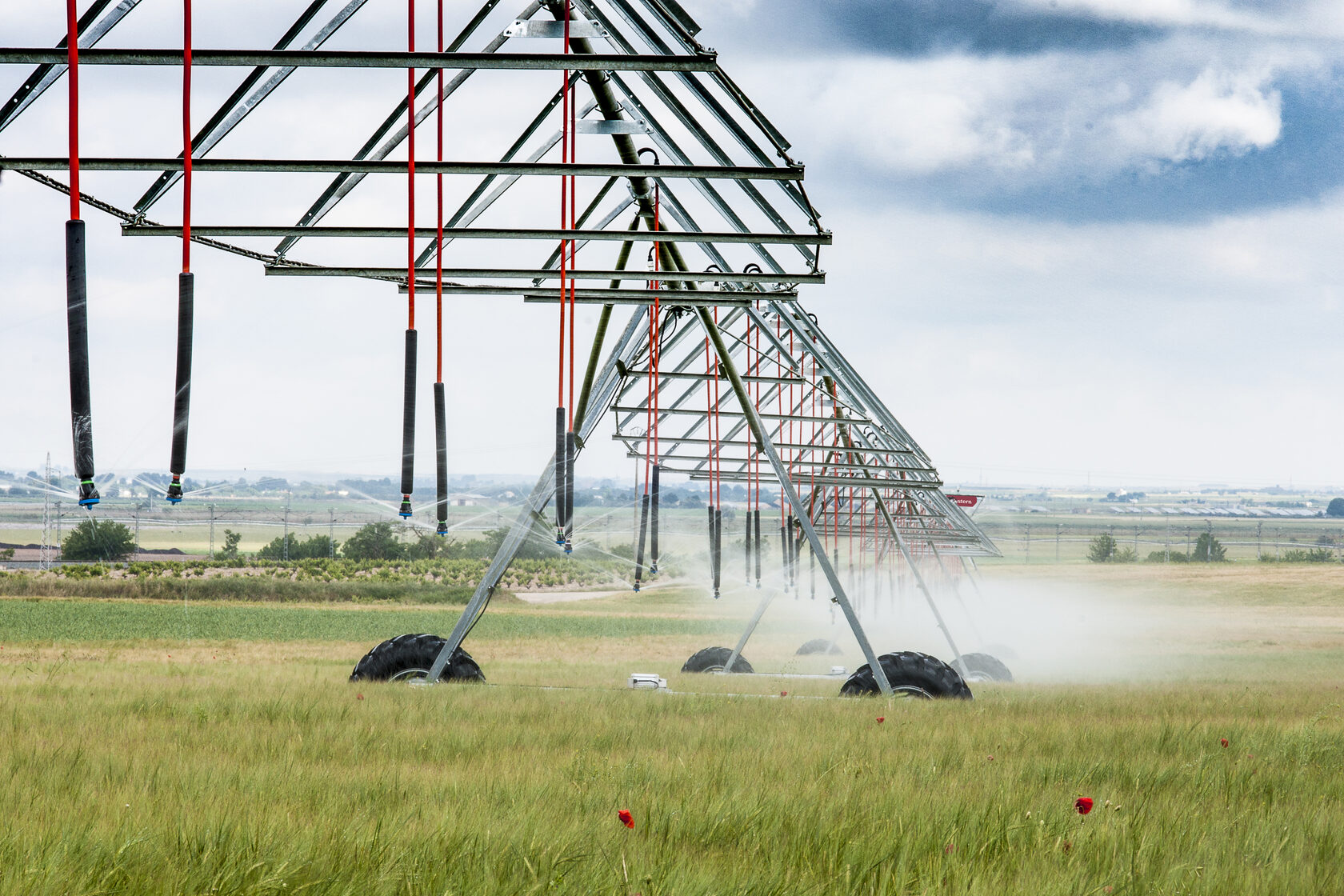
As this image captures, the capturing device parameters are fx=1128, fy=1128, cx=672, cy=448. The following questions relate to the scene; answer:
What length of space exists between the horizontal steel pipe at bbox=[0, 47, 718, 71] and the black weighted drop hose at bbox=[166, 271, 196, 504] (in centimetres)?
197

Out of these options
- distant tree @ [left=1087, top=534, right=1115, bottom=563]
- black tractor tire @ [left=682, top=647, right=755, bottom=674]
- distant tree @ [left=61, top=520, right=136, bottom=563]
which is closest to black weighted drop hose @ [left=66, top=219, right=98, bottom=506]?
black tractor tire @ [left=682, top=647, right=755, bottom=674]

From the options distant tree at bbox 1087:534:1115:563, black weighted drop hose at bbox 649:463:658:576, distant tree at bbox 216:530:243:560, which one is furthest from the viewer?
distant tree at bbox 1087:534:1115:563

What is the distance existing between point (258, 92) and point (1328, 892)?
23.4ft

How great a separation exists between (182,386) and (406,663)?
7.38m

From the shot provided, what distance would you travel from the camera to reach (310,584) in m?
44.3

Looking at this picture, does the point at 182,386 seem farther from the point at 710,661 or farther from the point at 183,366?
the point at 710,661

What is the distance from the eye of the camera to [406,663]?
1206 cm

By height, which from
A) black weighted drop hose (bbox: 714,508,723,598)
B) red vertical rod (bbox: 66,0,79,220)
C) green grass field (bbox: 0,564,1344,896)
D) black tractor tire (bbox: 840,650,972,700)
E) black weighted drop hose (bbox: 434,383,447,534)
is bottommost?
black tractor tire (bbox: 840,650,972,700)

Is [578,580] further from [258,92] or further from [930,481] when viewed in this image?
A: [258,92]

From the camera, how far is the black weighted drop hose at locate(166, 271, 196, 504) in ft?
16.4

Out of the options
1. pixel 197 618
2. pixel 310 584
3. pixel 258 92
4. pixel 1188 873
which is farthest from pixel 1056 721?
pixel 310 584

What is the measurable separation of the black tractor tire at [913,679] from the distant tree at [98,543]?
38.4 meters

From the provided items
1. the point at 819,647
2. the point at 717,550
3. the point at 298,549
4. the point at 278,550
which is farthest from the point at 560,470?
the point at 298,549

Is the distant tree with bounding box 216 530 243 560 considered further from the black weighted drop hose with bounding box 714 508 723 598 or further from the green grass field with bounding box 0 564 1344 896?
the green grass field with bounding box 0 564 1344 896
